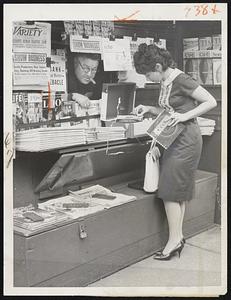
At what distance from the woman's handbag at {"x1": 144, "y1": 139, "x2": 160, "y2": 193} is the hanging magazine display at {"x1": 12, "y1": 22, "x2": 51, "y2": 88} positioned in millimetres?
610

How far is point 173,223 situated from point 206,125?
0.50 metres

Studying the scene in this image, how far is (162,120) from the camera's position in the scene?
2797 millimetres

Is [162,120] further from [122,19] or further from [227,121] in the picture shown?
[122,19]

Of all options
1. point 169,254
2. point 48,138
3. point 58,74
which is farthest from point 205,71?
point 169,254

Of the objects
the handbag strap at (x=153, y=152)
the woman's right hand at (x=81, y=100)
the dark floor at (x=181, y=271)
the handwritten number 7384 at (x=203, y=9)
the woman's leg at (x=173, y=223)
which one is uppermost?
the handwritten number 7384 at (x=203, y=9)

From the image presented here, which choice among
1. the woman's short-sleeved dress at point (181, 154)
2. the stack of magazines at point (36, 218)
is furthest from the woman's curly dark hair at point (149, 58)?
the stack of magazines at point (36, 218)

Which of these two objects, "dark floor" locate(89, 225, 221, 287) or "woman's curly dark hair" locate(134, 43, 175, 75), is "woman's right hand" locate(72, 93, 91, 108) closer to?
"woman's curly dark hair" locate(134, 43, 175, 75)

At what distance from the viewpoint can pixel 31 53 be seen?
2.51m

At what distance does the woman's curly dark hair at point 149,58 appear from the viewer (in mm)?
2787

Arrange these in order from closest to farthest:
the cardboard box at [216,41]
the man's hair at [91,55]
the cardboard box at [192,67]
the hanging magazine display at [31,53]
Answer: the hanging magazine display at [31,53]
the cardboard box at [216,41]
the man's hair at [91,55]
the cardboard box at [192,67]

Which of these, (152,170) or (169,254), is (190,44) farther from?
(169,254)

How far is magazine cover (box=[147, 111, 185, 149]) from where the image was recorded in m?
2.79

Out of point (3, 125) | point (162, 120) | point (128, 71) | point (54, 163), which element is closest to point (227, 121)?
point (162, 120)

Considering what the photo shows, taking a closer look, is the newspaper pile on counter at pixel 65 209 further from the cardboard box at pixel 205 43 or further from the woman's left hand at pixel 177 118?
the cardboard box at pixel 205 43
